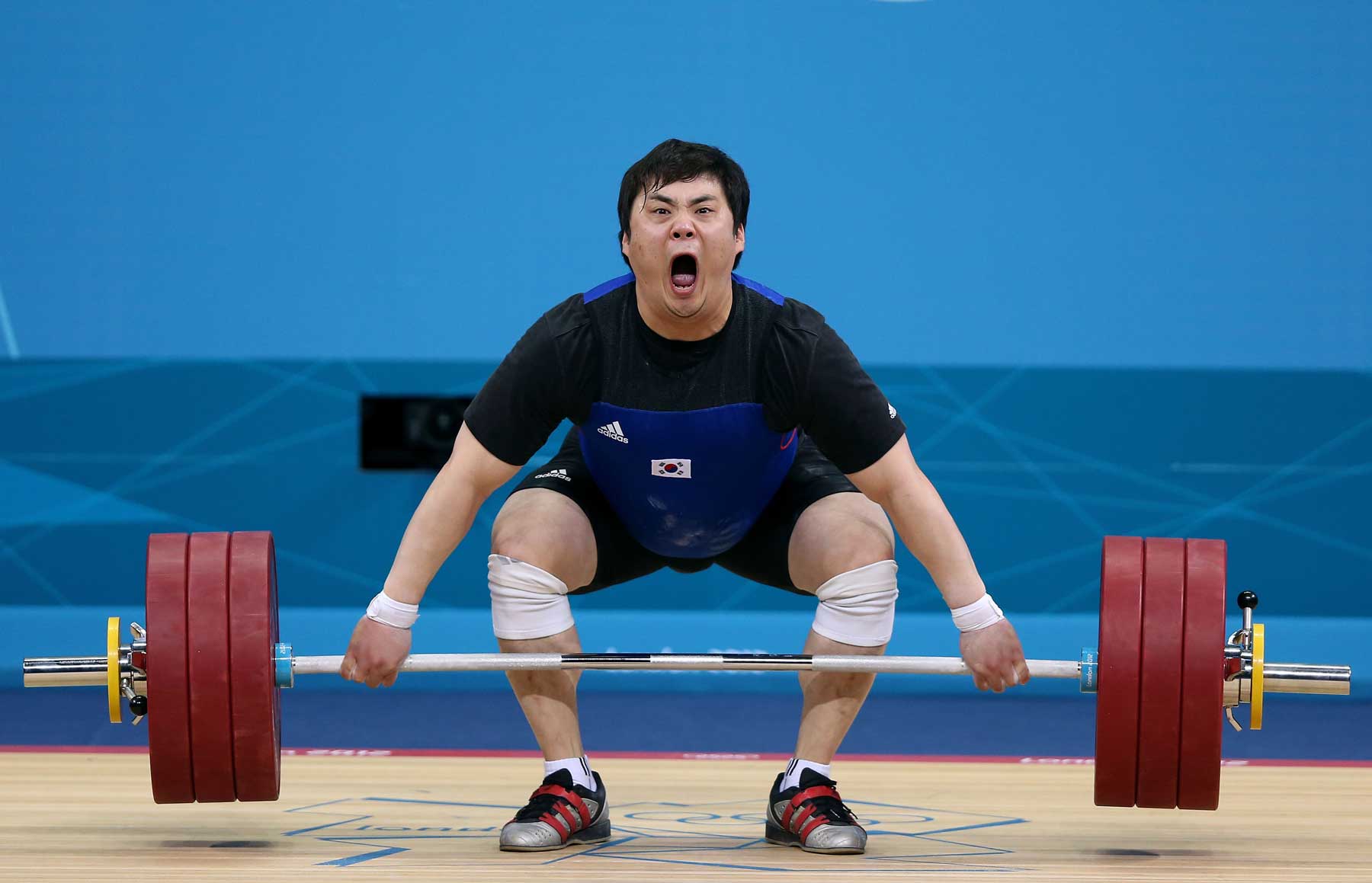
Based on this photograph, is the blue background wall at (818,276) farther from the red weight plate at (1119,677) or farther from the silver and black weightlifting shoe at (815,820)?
the red weight plate at (1119,677)

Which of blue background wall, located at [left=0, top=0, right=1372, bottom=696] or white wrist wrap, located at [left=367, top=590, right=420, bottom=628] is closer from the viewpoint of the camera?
white wrist wrap, located at [left=367, top=590, right=420, bottom=628]

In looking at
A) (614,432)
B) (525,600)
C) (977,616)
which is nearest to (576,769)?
(525,600)

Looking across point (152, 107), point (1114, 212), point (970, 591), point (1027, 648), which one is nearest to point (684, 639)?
point (1027, 648)

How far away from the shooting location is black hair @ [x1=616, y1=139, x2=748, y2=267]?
220 cm

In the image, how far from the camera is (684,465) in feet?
7.36

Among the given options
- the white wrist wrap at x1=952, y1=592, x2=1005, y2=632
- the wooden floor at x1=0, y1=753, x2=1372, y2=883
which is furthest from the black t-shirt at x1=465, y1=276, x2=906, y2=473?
the wooden floor at x1=0, y1=753, x2=1372, y2=883

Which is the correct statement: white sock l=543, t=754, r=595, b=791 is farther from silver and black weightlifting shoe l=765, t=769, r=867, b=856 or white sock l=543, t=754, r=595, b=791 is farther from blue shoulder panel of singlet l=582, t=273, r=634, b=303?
blue shoulder panel of singlet l=582, t=273, r=634, b=303

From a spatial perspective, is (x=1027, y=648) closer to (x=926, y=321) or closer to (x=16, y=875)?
(x=926, y=321)

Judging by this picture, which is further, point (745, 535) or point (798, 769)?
point (745, 535)

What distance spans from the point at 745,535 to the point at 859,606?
26 centimetres

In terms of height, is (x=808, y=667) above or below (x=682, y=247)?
below

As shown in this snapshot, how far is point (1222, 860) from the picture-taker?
221 centimetres

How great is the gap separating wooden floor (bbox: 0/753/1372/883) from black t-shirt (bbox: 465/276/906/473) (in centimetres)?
57

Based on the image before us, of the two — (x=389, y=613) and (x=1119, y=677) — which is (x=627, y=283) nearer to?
(x=389, y=613)
